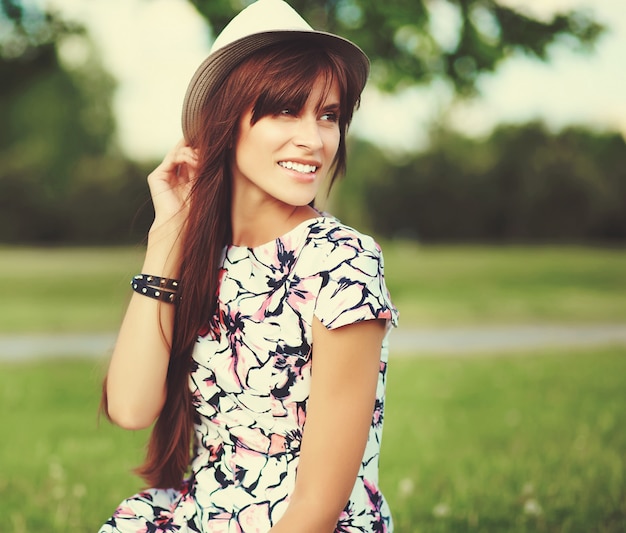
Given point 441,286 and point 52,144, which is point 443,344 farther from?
point 52,144

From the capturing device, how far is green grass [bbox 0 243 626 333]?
43.2ft

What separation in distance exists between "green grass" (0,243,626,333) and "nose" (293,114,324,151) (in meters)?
7.19

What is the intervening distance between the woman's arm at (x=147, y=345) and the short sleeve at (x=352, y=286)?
1.59ft

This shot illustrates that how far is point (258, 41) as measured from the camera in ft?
6.93

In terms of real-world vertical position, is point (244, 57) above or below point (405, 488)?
above

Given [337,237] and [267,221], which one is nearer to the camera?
[337,237]

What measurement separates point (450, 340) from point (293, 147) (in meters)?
8.73

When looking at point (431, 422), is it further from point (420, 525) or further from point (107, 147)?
point (107, 147)

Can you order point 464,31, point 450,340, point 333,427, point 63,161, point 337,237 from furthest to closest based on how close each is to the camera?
point 63,161, point 450,340, point 464,31, point 337,237, point 333,427

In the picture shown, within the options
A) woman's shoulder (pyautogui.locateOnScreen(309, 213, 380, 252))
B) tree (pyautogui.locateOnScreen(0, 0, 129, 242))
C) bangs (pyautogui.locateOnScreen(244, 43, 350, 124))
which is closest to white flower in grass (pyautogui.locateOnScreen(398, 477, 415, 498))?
woman's shoulder (pyautogui.locateOnScreen(309, 213, 380, 252))

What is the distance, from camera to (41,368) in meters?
8.60

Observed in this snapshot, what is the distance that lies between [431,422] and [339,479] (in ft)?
14.3

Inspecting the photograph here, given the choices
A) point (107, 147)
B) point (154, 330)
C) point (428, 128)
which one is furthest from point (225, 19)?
point (107, 147)

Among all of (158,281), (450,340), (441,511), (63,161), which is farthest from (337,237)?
(63,161)
